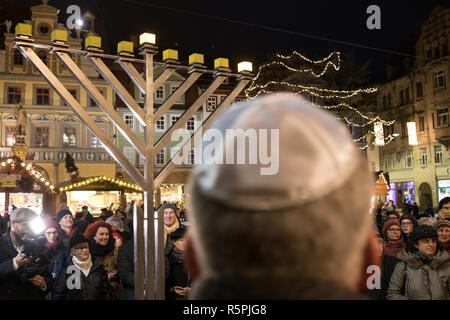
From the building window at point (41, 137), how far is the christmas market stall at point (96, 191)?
846 cm

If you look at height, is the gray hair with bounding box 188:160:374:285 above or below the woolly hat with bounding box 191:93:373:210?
below

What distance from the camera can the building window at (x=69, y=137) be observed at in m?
29.1

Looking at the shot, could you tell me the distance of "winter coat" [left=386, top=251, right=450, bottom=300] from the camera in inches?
165

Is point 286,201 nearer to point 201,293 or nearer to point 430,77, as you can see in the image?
point 201,293

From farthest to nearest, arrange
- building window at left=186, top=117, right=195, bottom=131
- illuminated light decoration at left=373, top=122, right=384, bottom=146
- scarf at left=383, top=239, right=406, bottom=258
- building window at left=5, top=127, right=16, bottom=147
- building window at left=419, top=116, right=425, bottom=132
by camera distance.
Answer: building window at left=186, top=117, right=195, bottom=131, building window at left=419, top=116, right=425, bottom=132, building window at left=5, top=127, right=16, bottom=147, illuminated light decoration at left=373, top=122, right=384, bottom=146, scarf at left=383, top=239, right=406, bottom=258

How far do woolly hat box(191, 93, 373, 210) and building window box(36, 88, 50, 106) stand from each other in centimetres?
3027

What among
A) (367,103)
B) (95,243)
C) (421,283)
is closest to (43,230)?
(95,243)

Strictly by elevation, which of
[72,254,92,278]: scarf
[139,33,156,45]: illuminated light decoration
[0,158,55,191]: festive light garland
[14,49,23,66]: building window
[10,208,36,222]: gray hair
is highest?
[14,49,23,66]: building window

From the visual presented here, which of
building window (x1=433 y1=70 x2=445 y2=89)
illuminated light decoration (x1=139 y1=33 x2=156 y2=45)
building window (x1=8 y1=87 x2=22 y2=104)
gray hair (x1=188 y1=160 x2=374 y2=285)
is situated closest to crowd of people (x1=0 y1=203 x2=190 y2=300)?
illuminated light decoration (x1=139 y1=33 x2=156 y2=45)

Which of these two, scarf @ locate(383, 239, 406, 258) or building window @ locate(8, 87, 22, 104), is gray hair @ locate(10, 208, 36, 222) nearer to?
scarf @ locate(383, 239, 406, 258)

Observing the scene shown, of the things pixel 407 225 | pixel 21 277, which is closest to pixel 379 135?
pixel 407 225

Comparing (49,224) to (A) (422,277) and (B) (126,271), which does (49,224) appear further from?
(A) (422,277)
